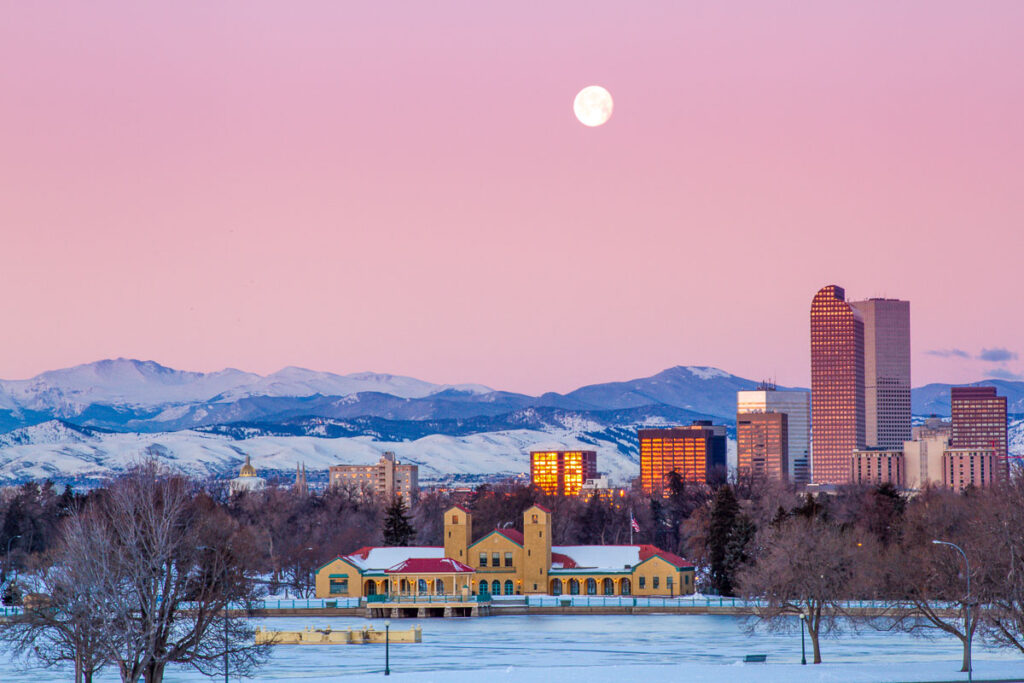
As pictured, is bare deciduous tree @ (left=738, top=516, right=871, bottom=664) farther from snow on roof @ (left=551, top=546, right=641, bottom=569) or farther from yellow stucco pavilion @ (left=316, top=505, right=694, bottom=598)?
snow on roof @ (left=551, top=546, right=641, bottom=569)

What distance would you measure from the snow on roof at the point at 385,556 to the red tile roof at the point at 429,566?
3254 millimetres

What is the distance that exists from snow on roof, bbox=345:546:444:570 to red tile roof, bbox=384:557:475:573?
10.7ft

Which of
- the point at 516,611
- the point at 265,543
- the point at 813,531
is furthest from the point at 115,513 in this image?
the point at 265,543

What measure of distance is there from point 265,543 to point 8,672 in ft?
243

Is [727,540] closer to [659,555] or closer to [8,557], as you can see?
[659,555]

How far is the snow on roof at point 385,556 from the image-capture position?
5349 inches

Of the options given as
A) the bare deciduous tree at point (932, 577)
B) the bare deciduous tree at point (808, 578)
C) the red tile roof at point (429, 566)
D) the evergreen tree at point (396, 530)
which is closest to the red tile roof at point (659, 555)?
the red tile roof at point (429, 566)

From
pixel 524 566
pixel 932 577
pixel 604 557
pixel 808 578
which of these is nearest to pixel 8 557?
pixel 524 566

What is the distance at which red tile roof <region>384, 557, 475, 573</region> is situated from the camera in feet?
426

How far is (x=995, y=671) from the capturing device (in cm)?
6806

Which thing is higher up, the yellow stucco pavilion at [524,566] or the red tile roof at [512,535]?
the red tile roof at [512,535]

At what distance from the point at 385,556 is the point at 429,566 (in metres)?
8.05

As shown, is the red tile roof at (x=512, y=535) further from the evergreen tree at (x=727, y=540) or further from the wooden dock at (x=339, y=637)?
the wooden dock at (x=339, y=637)

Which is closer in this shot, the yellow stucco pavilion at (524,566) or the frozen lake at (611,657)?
the frozen lake at (611,657)
